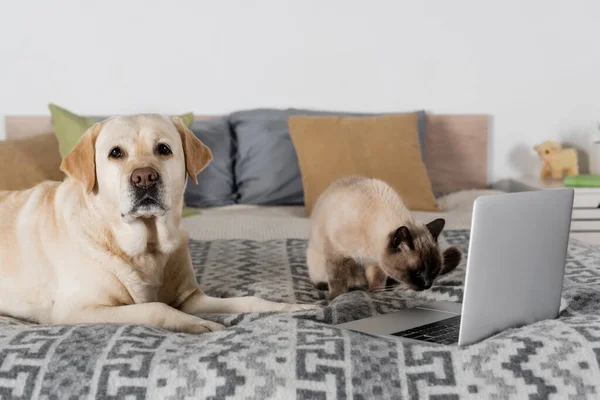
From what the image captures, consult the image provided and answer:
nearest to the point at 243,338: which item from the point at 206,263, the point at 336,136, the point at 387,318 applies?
the point at 387,318

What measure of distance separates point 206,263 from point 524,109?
2.29m

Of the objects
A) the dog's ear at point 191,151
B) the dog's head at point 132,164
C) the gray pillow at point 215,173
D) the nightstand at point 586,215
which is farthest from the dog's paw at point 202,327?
the nightstand at point 586,215

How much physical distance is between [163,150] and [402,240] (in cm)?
63

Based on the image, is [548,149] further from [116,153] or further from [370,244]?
[116,153]

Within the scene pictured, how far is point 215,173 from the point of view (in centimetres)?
353

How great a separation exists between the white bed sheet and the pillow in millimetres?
573

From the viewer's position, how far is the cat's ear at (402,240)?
74.5 inches

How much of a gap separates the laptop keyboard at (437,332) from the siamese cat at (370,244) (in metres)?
0.28

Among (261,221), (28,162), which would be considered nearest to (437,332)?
(261,221)

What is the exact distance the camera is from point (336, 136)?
3.39 m

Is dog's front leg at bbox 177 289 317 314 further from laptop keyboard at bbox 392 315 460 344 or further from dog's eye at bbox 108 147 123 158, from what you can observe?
dog's eye at bbox 108 147 123 158

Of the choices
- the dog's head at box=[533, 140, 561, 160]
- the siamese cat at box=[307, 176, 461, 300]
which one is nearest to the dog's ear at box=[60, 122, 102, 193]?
the siamese cat at box=[307, 176, 461, 300]

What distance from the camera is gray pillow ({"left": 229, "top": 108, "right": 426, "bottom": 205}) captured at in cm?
351

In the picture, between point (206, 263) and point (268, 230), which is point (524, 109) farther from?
point (206, 263)
